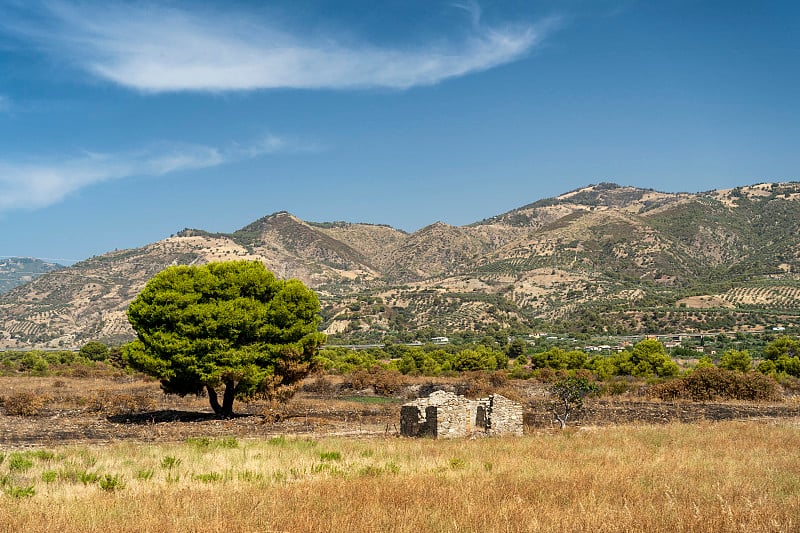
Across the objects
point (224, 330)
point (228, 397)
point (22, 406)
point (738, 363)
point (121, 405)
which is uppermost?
point (224, 330)

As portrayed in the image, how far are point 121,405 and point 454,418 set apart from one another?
22.1m

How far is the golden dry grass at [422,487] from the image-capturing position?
939 cm

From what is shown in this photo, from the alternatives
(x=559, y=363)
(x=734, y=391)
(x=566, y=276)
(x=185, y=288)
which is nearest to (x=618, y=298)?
(x=566, y=276)

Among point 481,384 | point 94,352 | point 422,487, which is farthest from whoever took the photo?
point 94,352

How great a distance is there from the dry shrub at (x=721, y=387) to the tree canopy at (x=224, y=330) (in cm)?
2383

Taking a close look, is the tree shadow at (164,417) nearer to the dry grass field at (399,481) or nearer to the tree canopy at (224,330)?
the tree canopy at (224,330)

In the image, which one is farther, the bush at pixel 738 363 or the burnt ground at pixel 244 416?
the bush at pixel 738 363

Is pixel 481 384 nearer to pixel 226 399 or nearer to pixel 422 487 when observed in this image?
pixel 226 399

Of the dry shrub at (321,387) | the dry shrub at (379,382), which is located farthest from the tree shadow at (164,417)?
the dry shrub at (379,382)

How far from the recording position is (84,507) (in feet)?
34.2

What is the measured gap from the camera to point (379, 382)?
162ft

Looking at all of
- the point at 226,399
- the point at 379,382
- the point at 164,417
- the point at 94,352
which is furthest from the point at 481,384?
the point at 94,352

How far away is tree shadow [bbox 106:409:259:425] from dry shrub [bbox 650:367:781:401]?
88.9ft

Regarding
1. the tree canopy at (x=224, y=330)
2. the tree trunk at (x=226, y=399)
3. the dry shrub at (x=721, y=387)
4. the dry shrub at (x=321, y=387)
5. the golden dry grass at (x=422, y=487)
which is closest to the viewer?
the golden dry grass at (x=422, y=487)
